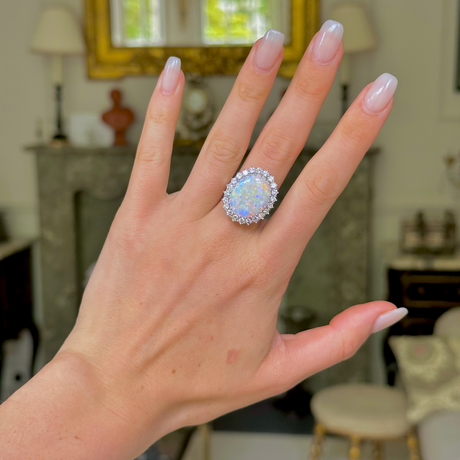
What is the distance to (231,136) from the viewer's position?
2.10 ft

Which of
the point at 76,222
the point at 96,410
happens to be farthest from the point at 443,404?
the point at 76,222

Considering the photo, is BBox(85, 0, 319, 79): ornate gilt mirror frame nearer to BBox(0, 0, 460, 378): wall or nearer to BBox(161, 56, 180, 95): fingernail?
BBox(0, 0, 460, 378): wall

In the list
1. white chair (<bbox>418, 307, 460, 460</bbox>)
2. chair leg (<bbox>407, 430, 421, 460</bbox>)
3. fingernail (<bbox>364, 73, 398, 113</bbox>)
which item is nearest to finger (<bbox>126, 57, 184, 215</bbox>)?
fingernail (<bbox>364, 73, 398, 113</bbox>)

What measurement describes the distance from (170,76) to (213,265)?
24cm

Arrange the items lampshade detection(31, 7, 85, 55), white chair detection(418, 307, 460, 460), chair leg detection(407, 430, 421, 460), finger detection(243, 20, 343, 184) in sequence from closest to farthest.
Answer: finger detection(243, 20, 343, 184)
white chair detection(418, 307, 460, 460)
chair leg detection(407, 430, 421, 460)
lampshade detection(31, 7, 85, 55)

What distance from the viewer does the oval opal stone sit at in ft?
2.01

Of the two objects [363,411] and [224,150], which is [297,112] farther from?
[363,411]

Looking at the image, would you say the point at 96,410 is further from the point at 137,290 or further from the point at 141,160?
the point at 141,160

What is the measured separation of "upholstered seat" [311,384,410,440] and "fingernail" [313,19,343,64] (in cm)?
179

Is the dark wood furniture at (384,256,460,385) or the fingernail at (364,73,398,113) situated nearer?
the fingernail at (364,73,398,113)

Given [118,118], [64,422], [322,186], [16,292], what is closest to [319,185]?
[322,186]

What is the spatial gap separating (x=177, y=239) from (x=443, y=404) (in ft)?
5.51

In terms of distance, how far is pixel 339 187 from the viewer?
64 cm

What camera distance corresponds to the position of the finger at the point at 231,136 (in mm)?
619
